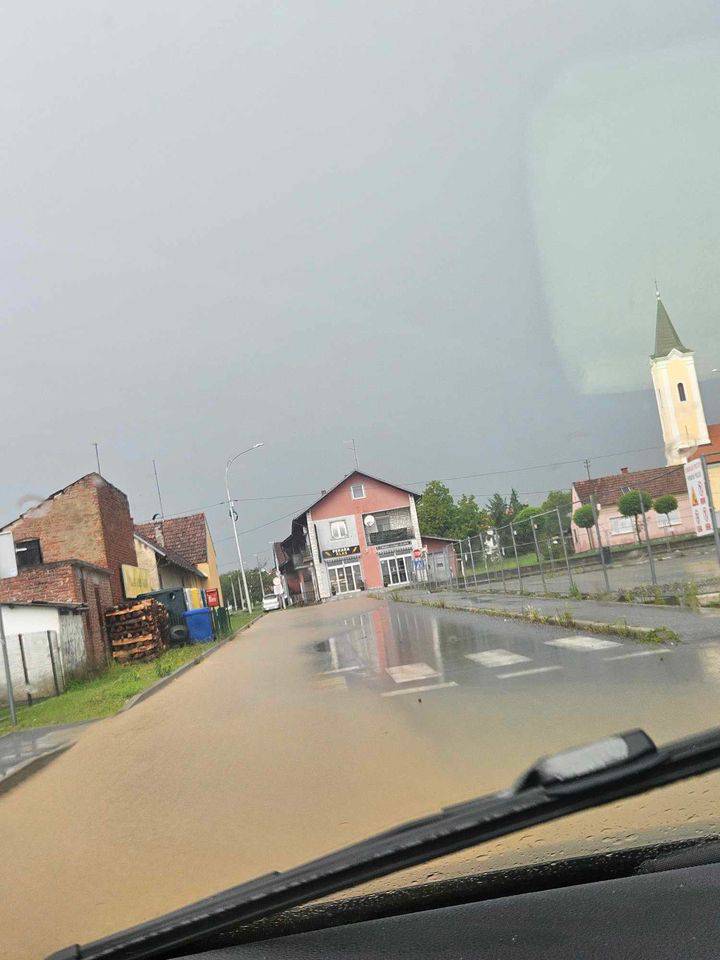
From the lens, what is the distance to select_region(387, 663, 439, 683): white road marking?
1248 cm

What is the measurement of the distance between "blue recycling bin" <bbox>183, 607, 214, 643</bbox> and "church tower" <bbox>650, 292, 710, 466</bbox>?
16.7m

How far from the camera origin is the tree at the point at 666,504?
18797mm

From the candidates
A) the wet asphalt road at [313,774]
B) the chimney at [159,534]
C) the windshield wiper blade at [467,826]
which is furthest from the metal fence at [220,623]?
the windshield wiper blade at [467,826]

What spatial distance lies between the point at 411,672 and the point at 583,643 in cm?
249

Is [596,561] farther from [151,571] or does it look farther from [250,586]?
[250,586]

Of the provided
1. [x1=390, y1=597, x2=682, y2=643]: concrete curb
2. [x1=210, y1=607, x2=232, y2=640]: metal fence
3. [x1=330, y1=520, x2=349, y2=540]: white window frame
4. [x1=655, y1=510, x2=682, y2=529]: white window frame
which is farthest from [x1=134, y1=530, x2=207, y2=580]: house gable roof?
[x1=655, y1=510, x2=682, y2=529]: white window frame

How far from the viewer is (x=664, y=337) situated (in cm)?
2581

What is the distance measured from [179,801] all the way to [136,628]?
81.6 feet

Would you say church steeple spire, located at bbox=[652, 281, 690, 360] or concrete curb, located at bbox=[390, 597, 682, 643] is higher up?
church steeple spire, located at bbox=[652, 281, 690, 360]

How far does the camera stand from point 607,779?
189cm

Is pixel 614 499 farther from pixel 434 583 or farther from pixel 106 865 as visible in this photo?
pixel 434 583

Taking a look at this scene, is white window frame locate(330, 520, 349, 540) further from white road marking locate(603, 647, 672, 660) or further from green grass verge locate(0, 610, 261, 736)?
white road marking locate(603, 647, 672, 660)

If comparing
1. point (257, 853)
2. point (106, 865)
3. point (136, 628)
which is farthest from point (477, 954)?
point (136, 628)

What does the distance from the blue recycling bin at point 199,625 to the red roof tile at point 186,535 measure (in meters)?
35.6
